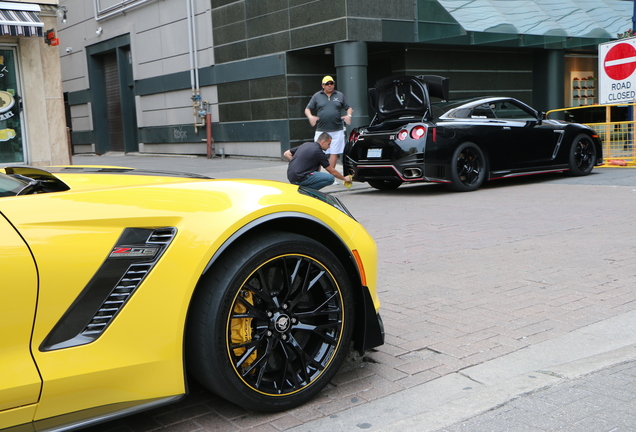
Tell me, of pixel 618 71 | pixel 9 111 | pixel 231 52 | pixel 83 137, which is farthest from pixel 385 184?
pixel 83 137

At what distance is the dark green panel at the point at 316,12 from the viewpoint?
1706cm

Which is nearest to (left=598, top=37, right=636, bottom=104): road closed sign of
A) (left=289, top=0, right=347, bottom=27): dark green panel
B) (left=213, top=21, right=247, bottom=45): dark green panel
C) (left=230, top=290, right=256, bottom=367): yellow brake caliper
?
(left=289, top=0, right=347, bottom=27): dark green panel

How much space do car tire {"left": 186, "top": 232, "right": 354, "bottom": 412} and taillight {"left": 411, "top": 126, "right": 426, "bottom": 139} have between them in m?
7.82

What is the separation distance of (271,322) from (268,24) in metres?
17.2

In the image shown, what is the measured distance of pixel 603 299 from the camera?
468cm

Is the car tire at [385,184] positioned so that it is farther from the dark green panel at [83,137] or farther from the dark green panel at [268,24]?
the dark green panel at [83,137]

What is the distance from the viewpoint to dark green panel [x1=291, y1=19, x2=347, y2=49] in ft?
56.1

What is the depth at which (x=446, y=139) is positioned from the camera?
10.8 m

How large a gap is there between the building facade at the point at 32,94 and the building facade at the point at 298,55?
227 inches

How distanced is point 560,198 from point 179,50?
50.9 feet

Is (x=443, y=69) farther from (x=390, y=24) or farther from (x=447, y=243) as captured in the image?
(x=447, y=243)

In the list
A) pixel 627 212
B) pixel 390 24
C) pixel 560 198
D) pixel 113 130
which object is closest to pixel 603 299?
pixel 627 212

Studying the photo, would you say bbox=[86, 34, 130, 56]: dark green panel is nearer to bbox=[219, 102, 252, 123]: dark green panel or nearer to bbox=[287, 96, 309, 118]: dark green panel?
bbox=[219, 102, 252, 123]: dark green panel

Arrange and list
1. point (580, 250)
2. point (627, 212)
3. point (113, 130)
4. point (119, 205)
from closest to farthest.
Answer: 1. point (119, 205)
2. point (580, 250)
3. point (627, 212)
4. point (113, 130)
